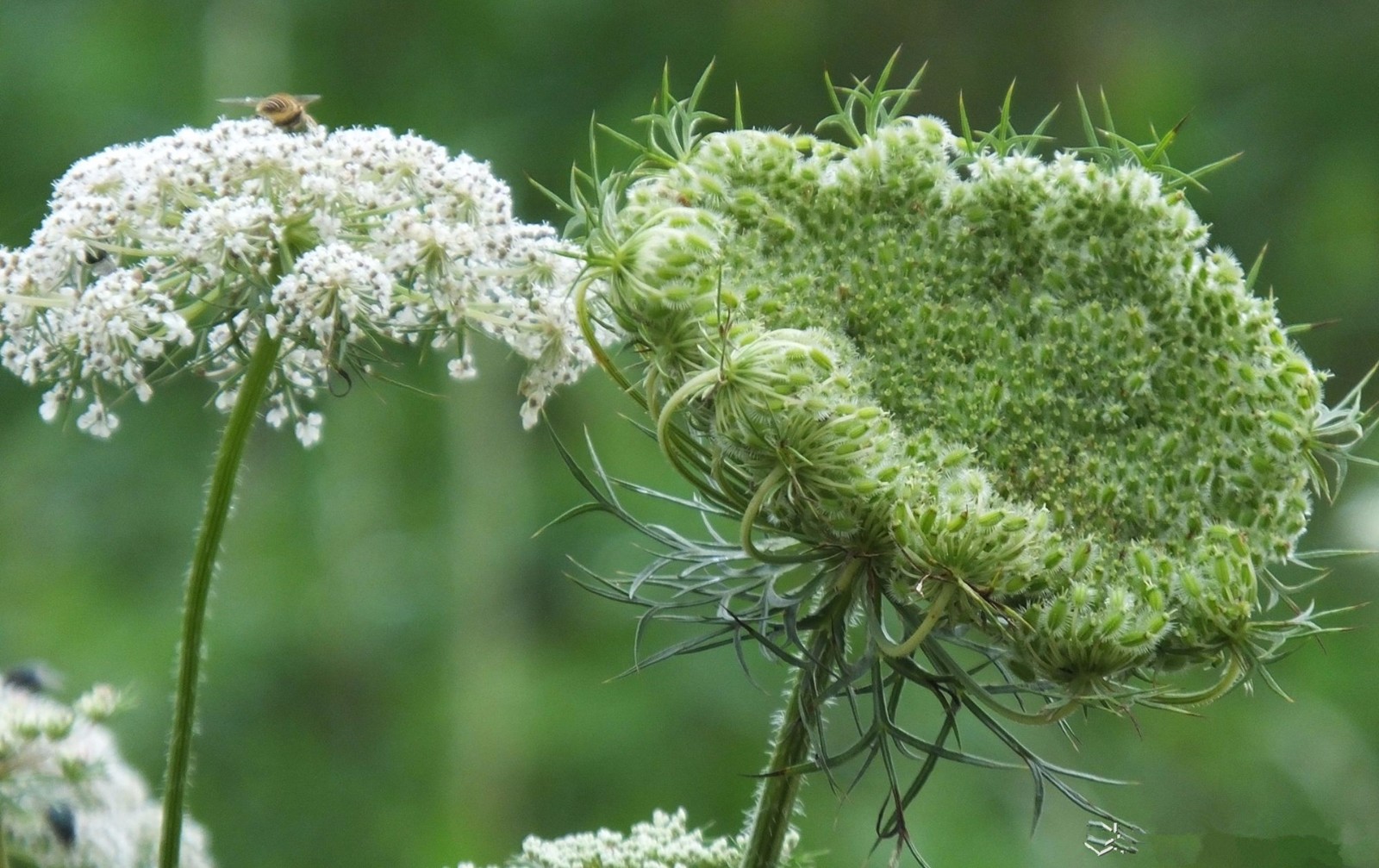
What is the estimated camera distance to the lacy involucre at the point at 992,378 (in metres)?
1.60

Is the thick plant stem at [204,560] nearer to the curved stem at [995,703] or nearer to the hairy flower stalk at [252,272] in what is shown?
the hairy flower stalk at [252,272]

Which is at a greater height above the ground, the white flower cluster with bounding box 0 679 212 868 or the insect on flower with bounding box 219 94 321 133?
the insect on flower with bounding box 219 94 321 133

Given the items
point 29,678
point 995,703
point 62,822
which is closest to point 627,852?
point 995,703

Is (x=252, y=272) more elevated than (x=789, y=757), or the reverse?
(x=252, y=272)

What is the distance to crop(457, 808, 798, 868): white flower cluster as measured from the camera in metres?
2.07

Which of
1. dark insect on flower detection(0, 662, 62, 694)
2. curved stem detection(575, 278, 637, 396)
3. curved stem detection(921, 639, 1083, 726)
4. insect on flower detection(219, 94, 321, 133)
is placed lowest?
curved stem detection(921, 639, 1083, 726)

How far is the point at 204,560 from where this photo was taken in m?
1.81

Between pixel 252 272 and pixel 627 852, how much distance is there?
3.19 feet

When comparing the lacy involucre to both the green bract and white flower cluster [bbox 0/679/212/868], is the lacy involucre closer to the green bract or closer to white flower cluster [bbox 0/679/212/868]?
the green bract

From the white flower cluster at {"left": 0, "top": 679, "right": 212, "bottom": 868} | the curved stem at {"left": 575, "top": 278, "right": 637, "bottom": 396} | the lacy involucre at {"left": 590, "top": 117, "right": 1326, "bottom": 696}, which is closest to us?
the lacy involucre at {"left": 590, "top": 117, "right": 1326, "bottom": 696}

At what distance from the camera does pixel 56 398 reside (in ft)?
6.17

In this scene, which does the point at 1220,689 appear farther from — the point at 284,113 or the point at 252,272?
the point at 284,113

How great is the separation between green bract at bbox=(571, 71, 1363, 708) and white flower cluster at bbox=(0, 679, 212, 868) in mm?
1175

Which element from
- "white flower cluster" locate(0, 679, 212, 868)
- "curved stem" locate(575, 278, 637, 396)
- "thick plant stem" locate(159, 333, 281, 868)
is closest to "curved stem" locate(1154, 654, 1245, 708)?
"curved stem" locate(575, 278, 637, 396)
